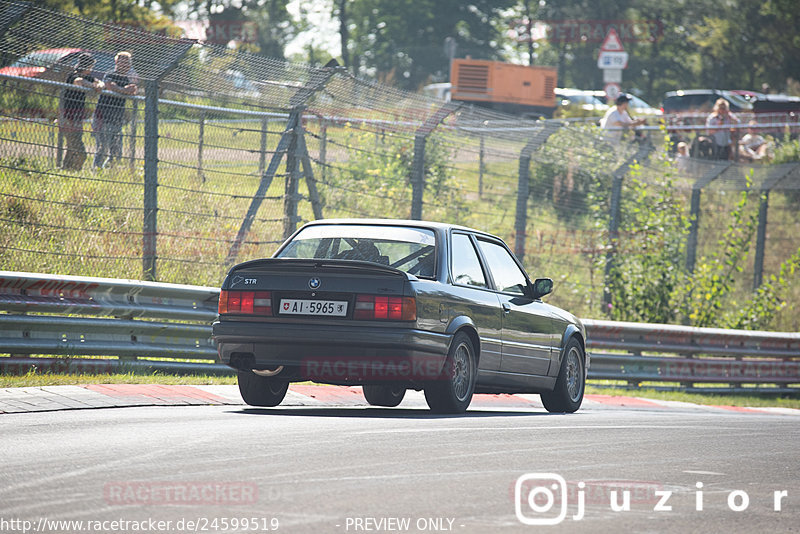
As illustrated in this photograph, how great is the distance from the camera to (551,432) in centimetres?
903

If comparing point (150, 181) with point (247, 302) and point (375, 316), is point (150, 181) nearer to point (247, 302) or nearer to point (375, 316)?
point (247, 302)

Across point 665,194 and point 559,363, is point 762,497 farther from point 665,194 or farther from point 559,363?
point 665,194

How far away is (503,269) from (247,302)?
253 centimetres

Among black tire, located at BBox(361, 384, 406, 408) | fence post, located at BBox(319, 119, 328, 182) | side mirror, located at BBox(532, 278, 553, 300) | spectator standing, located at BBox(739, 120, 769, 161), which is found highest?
fence post, located at BBox(319, 119, 328, 182)

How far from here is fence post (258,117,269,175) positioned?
47.0ft

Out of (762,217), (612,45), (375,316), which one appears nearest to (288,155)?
(375,316)

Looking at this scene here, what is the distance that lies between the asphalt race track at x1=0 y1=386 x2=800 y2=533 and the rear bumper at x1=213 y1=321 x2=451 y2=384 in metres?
0.32

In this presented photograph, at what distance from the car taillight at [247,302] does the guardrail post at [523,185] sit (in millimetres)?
8014

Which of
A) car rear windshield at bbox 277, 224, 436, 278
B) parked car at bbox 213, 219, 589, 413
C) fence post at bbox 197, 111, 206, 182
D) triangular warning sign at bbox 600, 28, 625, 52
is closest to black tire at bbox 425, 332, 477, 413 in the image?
parked car at bbox 213, 219, 589, 413

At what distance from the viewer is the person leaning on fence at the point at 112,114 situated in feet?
41.1

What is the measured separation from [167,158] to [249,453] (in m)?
6.68

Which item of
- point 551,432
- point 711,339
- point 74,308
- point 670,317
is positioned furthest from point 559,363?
point 670,317

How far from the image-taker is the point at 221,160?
13.7 meters

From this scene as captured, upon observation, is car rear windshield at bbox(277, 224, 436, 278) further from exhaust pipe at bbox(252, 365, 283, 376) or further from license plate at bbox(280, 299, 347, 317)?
exhaust pipe at bbox(252, 365, 283, 376)
